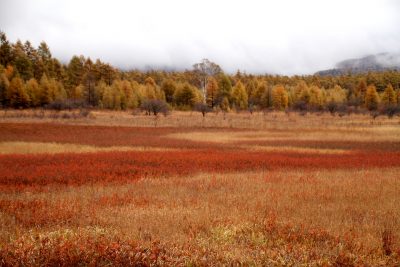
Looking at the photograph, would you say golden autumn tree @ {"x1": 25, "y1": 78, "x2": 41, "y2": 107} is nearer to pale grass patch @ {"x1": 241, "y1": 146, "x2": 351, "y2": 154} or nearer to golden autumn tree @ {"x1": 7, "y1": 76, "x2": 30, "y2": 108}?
golden autumn tree @ {"x1": 7, "y1": 76, "x2": 30, "y2": 108}

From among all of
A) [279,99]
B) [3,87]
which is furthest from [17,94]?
[279,99]

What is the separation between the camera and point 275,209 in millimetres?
10930

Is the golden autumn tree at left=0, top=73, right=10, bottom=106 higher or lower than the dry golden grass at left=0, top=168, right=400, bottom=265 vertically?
higher

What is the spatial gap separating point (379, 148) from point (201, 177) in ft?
58.6

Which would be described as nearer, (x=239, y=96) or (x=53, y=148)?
(x=53, y=148)

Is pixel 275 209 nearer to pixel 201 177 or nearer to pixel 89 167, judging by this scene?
pixel 201 177

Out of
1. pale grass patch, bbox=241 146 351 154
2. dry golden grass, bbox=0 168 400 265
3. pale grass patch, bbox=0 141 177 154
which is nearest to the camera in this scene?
dry golden grass, bbox=0 168 400 265

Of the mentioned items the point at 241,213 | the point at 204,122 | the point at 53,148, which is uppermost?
the point at 204,122

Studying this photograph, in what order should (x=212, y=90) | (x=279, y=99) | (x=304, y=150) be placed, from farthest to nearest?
(x=279, y=99) < (x=212, y=90) < (x=304, y=150)

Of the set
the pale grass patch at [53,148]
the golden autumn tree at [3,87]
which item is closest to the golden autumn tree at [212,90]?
the golden autumn tree at [3,87]

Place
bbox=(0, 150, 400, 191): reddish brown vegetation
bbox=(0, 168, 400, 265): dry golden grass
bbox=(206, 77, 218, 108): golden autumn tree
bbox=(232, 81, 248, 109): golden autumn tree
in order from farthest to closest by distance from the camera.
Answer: bbox=(232, 81, 248, 109): golden autumn tree → bbox=(206, 77, 218, 108): golden autumn tree → bbox=(0, 150, 400, 191): reddish brown vegetation → bbox=(0, 168, 400, 265): dry golden grass

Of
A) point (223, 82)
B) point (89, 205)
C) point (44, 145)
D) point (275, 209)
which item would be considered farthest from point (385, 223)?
point (223, 82)

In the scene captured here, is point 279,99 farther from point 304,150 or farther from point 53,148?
point 53,148

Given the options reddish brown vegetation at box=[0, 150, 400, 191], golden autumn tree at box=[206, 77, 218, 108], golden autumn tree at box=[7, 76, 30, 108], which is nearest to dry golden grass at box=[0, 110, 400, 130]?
golden autumn tree at box=[7, 76, 30, 108]
